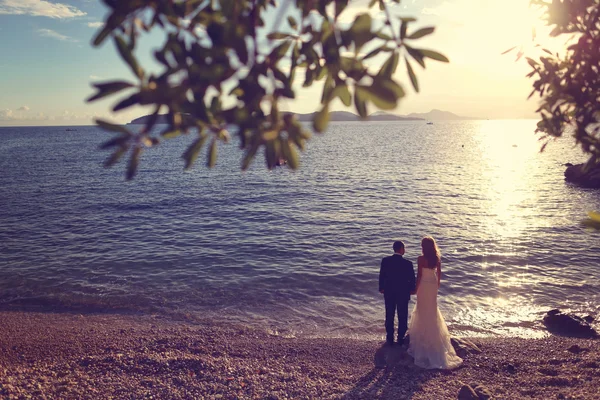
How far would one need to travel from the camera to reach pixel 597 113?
12.8 ft

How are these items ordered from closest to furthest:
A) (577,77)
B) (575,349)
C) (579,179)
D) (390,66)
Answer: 1. (390,66)
2. (577,77)
3. (575,349)
4. (579,179)

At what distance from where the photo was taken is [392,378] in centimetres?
921

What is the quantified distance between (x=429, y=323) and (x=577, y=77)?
6894 mm

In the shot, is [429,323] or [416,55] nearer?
[416,55]

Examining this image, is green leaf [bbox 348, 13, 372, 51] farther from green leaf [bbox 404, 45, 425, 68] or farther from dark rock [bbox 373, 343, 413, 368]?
dark rock [bbox 373, 343, 413, 368]

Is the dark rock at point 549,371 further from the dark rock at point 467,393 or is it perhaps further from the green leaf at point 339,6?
the green leaf at point 339,6

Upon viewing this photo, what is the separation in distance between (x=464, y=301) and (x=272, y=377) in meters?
8.70

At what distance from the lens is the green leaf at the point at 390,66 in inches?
114

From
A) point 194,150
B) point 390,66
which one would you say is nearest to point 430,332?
point 390,66

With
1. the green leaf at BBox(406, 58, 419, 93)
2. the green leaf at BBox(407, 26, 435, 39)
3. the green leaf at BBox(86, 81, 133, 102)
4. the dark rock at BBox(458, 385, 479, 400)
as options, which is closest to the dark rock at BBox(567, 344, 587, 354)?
the dark rock at BBox(458, 385, 479, 400)

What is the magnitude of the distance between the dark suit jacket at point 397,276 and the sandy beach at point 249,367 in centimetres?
170

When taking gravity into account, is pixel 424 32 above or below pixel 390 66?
above

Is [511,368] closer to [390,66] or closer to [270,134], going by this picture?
[390,66]

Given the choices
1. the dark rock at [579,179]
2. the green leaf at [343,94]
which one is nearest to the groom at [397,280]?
Answer: the green leaf at [343,94]
